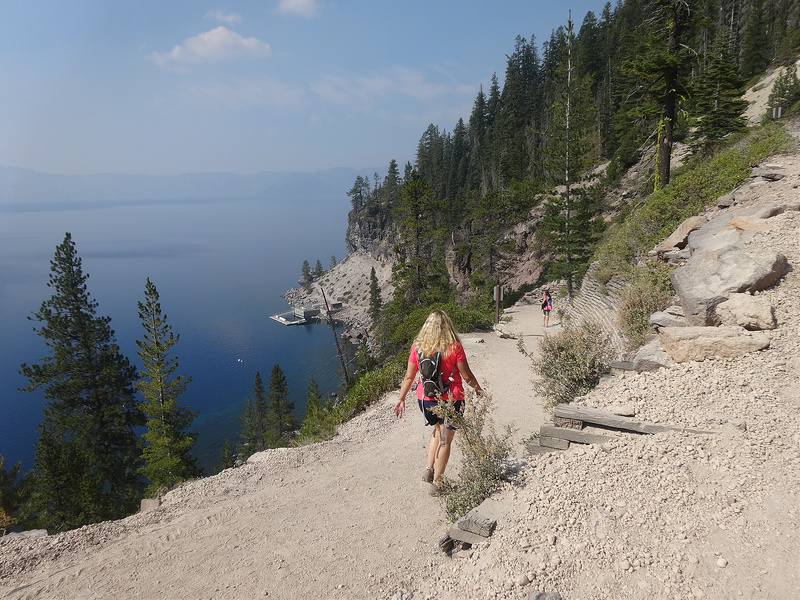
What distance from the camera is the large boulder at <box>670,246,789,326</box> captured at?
20.0 feet

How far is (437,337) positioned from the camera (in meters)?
5.12

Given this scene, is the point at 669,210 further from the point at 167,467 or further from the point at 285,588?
the point at 167,467

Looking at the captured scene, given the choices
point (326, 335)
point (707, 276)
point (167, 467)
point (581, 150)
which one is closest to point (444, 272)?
point (581, 150)

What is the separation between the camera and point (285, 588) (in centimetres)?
431

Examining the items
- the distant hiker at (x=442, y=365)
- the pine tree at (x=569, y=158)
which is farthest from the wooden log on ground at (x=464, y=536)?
the pine tree at (x=569, y=158)

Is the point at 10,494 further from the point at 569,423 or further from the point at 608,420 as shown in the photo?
the point at 608,420

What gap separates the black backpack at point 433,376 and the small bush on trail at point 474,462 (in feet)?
1.04

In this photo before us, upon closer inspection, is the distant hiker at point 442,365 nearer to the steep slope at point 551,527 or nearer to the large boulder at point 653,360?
the steep slope at point 551,527

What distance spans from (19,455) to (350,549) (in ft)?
185

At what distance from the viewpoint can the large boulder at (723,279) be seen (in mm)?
6098

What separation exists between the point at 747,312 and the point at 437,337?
4.16 meters

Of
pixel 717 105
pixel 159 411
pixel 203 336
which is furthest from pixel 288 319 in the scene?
pixel 717 105

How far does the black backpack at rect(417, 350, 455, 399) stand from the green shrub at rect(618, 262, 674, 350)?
426 cm

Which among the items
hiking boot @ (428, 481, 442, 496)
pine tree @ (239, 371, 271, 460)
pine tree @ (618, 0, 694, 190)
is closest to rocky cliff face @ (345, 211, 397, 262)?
pine tree @ (239, 371, 271, 460)
